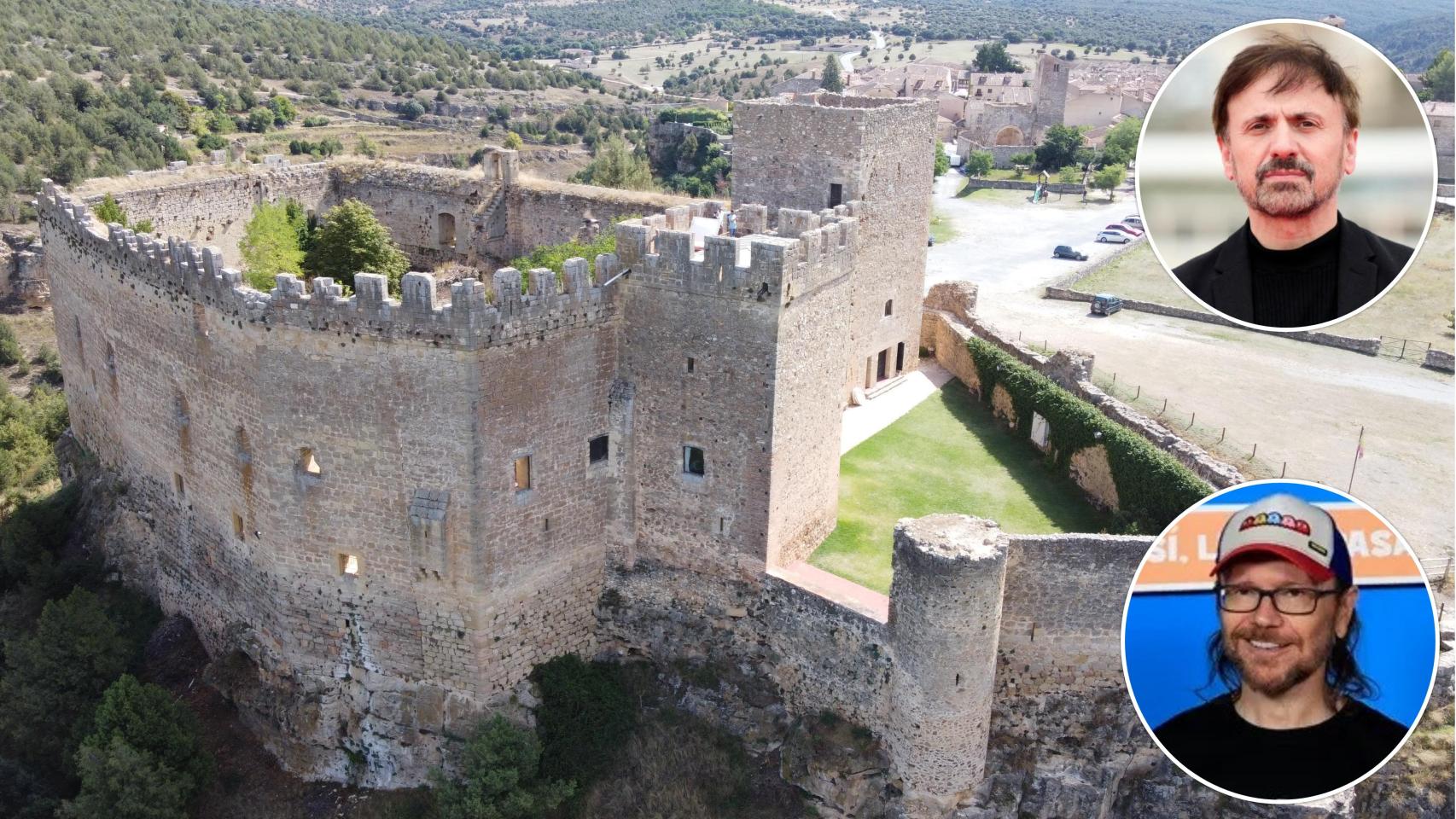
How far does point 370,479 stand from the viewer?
1827cm

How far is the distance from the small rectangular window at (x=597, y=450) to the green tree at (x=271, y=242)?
32.2 feet

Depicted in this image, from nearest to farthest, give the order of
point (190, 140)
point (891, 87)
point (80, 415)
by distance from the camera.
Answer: point (80, 415) < point (190, 140) < point (891, 87)

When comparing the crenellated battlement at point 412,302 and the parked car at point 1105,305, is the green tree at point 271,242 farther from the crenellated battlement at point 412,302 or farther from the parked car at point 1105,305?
the parked car at point 1105,305

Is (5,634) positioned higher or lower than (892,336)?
lower

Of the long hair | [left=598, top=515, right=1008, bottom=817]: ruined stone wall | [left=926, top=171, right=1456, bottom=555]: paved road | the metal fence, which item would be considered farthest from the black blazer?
the metal fence

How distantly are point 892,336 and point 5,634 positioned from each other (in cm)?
1855

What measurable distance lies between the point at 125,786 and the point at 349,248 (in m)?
11.5

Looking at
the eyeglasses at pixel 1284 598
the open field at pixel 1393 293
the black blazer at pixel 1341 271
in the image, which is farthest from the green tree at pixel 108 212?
the open field at pixel 1393 293

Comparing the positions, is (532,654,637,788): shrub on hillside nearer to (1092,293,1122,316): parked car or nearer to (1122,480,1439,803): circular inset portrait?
(1122,480,1439,803): circular inset portrait

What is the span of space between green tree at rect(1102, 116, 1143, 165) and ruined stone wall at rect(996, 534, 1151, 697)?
48.7 m

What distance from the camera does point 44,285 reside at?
1630 inches

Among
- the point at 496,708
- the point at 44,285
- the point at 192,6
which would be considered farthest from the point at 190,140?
the point at 496,708

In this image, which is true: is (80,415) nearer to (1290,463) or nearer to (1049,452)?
(1049,452)

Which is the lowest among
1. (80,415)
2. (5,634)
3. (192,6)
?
(5,634)
